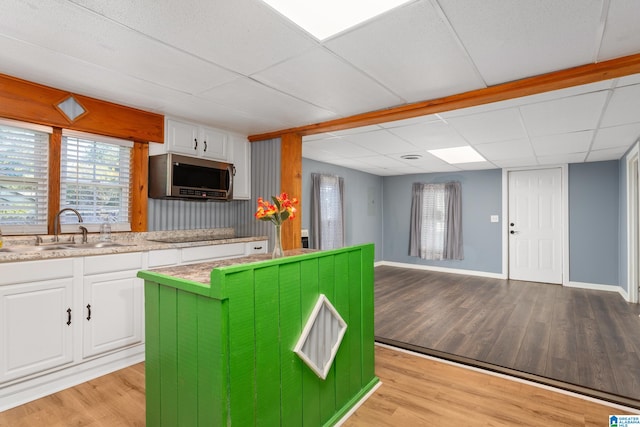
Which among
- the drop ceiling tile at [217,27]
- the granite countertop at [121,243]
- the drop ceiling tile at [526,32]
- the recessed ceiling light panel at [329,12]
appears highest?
the recessed ceiling light panel at [329,12]

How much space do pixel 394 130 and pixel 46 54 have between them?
3.03 meters

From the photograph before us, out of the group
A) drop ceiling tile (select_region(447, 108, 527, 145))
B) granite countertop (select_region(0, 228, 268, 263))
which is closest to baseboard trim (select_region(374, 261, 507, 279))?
drop ceiling tile (select_region(447, 108, 527, 145))

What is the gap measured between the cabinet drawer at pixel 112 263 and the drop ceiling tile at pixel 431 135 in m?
2.82

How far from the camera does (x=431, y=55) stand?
6.82 feet

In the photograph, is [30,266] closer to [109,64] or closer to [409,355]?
[109,64]

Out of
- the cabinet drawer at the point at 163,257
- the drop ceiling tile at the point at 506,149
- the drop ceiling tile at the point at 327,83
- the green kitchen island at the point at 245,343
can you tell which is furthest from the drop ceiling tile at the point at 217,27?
the drop ceiling tile at the point at 506,149

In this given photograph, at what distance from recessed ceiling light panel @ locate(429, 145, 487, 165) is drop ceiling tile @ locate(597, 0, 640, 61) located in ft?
8.18

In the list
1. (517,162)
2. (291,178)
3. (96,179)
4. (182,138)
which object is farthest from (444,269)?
(96,179)

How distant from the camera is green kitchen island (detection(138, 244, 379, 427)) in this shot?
1388 millimetres

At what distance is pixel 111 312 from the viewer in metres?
2.60

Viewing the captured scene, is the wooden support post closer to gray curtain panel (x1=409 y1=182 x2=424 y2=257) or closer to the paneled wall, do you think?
the paneled wall

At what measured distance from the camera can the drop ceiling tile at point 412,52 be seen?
5.67ft

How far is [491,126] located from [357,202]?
11.7 feet

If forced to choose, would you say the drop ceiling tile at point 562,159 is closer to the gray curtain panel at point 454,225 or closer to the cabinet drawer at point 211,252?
the gray curtain panel at point 454,225
